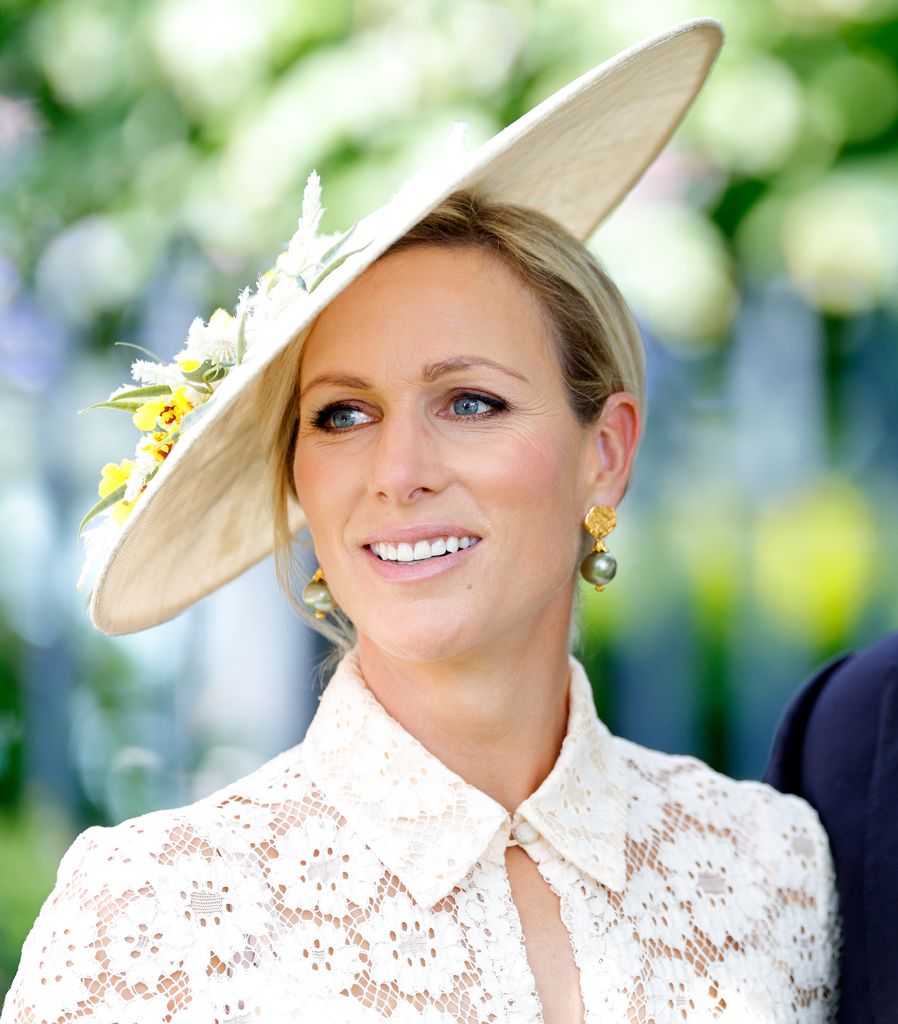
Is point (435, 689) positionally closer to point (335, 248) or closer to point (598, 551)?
point (598, 551)

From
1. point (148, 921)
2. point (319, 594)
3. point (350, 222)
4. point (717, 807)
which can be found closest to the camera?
point (148, 921)

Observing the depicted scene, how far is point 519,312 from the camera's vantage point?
221 centimetres

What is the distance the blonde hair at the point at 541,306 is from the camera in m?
2.23

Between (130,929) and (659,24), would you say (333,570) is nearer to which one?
(130,929)

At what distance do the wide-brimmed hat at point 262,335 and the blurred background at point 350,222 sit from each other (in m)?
1.42

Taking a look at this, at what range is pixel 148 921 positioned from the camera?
1.88m

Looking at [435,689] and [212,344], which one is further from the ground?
[212,344]

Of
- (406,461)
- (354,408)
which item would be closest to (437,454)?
(406,461)

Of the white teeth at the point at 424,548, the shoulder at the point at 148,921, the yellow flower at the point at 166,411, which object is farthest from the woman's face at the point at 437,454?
the shoulder at the point at 148,921

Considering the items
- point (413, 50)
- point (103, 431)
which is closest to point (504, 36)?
point (413, 50)

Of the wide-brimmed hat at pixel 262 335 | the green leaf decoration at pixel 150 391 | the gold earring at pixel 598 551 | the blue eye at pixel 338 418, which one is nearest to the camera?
the wide-brimmed hat at pixel 262 335

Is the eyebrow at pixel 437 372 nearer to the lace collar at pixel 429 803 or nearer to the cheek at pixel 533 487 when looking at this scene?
the cheek at pixel 533 487

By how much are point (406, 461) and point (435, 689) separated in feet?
1.07

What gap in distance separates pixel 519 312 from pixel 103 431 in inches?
103
